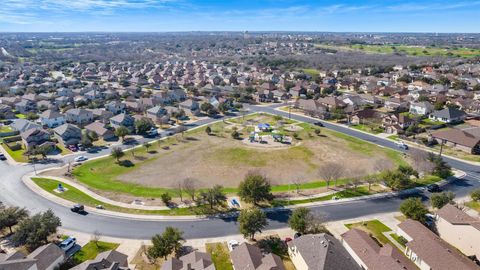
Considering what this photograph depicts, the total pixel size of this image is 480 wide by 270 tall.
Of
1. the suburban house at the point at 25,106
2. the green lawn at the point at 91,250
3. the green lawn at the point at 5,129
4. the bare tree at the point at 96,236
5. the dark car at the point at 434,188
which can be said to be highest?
the suburban house at the point at 25,106

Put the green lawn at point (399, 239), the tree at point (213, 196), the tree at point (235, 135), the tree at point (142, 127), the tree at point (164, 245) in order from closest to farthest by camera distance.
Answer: the tree at point (164, 245) → the green lawn at point (399, 239) → the tree at point (213, 196) → the tree at point (235, 135) → the tree at point (142, 127)

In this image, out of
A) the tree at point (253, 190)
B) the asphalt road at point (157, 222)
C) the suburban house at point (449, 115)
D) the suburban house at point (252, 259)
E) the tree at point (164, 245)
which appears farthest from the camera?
the suburban house at point (449, 115)

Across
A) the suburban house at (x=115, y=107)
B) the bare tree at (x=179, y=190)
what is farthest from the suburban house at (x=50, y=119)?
the bare tree at (x=179, y=190)

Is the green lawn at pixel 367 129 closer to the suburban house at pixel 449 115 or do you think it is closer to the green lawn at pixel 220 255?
the suburban house at pixel 449 115

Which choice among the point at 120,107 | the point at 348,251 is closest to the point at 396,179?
the point at 348,251

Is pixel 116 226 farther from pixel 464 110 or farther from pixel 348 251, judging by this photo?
pixel 464 110

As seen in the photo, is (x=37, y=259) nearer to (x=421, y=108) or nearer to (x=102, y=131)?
(x=102, y=131)
